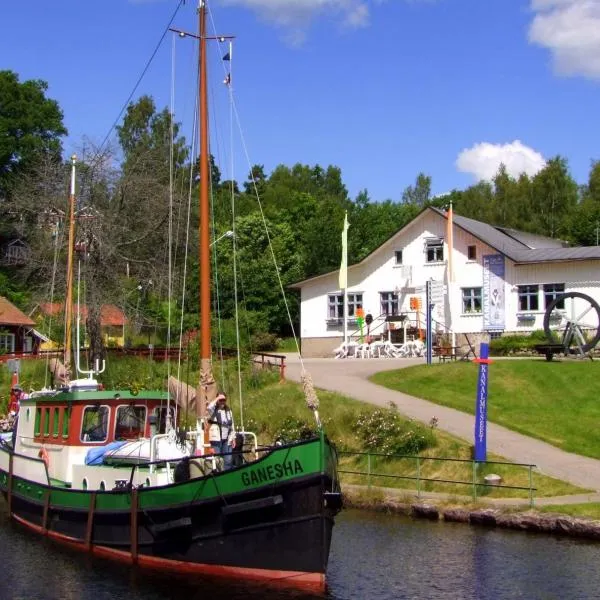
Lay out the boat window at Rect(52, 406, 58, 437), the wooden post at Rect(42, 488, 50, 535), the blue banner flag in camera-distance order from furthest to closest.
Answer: the blue banner flag
the boat window at Rect(52, 406, 58, 437)
the wooden post at Rect(42, 488, 50, 535)

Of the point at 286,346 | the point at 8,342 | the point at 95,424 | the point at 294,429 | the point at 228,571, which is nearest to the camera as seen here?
the point at 228,571

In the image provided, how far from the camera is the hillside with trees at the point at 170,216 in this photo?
151 feet

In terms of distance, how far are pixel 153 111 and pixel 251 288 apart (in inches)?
984

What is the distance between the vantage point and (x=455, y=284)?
4972 cm

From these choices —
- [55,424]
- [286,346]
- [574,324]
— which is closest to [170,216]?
[55,424]

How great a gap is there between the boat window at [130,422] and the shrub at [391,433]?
26.5ft

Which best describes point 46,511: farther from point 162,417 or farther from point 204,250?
point 204,250

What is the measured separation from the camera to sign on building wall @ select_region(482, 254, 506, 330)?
48.3 m

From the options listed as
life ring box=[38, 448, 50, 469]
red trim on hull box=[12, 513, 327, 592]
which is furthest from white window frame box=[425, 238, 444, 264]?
red trim on hull box=[12, 513, 327, 592]

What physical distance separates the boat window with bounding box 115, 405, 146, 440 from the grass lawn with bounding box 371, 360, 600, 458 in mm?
12329

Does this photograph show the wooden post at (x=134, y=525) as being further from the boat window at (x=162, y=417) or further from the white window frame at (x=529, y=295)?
the white window frame at (x=529, y=295)

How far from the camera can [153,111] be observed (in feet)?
266

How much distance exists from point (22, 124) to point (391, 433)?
59123 mm

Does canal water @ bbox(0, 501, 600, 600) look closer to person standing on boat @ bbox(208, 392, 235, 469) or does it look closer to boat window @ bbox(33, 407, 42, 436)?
person standing on boat @ bbox(208, 392, 235, 469)
